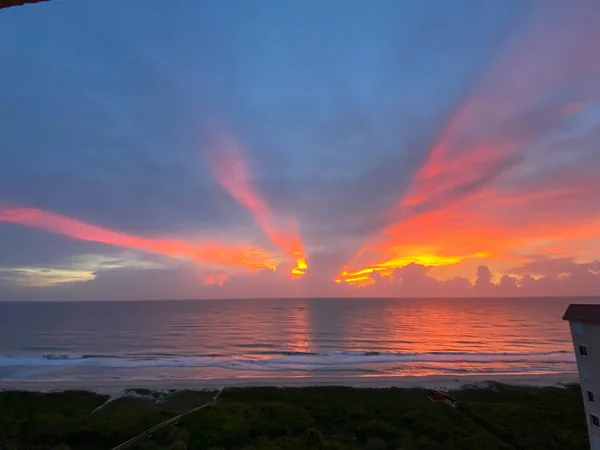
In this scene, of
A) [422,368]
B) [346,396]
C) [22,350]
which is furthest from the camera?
[22,350]

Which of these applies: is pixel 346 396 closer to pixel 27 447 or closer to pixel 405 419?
pixel 405 419

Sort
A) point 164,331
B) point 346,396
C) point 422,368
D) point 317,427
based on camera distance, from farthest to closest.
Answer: point 164,331 < point 422,368 < point 346,396 < point 317,427

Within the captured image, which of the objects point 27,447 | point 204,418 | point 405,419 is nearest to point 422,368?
point 405,419

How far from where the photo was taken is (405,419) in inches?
693

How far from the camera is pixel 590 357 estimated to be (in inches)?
359

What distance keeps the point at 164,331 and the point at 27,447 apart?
5147 cm

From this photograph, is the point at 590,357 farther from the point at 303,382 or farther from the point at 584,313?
the point at 303,382

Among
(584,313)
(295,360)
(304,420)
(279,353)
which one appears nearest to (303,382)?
(304,420)

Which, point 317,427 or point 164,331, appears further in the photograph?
point 164,331

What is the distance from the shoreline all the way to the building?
15956mm

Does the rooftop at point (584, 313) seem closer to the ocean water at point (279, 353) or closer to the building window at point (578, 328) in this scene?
the building window at point (578, 328)

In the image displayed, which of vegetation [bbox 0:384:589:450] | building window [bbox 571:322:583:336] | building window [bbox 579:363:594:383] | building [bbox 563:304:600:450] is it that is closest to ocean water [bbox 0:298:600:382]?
Answer: vegetation [bbox 0:384:589:450]

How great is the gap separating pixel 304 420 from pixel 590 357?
39.4 feet

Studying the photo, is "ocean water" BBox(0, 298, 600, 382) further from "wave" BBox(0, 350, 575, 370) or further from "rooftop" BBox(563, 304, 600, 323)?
"rooftop" BBox(563, 304, 600, 323)
